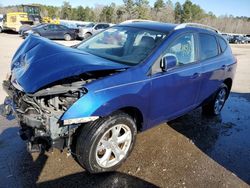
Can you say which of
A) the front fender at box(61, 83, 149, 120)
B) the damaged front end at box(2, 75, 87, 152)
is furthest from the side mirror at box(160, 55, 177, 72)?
the damaged front end at box(2, 75, 87, 152)

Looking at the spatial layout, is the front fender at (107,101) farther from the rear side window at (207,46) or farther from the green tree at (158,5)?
the green tree at (158,5)

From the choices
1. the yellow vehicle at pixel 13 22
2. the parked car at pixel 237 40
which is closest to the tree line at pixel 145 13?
the parked car at pixel 237 40

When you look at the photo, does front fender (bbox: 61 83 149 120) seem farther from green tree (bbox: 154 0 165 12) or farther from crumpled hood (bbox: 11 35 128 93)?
green tree (bbox: 154 0 165 12)

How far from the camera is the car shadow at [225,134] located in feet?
14.1

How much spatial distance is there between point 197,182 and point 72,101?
6.25 feet

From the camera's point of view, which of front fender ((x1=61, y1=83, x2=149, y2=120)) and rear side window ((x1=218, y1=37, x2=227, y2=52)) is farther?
rear side window ((x1=218, y1=37, x2=227, y2=52))

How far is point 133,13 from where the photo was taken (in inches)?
2346

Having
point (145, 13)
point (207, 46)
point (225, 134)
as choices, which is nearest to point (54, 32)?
point (207, 46)

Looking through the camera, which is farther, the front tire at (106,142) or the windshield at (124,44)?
the windshield at (124,44)

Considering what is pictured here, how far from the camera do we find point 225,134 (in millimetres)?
5320

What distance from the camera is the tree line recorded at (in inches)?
2341

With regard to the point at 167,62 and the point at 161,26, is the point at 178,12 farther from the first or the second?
the point at 167,62

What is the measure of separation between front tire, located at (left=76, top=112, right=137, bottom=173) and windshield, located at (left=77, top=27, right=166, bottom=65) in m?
0.89

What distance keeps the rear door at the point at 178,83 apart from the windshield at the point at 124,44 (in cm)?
28
